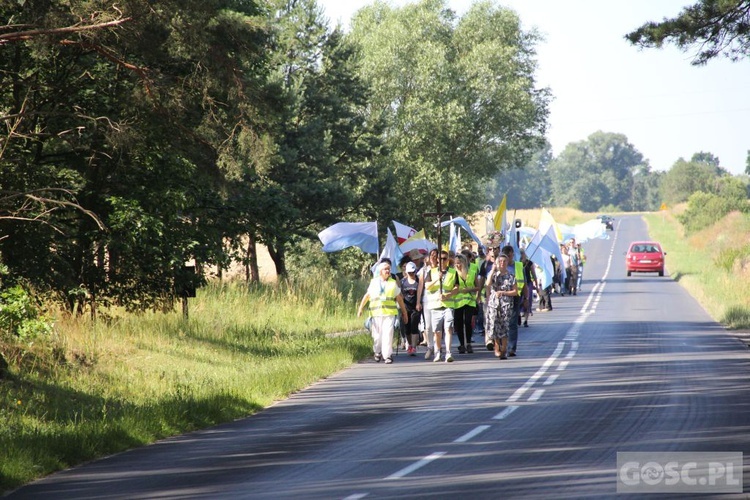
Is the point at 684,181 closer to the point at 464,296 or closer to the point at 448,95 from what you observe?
the point at 448,95

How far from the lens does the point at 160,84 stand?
20.2 meters

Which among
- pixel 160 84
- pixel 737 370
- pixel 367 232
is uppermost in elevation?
pixel 160 84

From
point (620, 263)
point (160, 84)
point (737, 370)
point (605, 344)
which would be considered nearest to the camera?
point (737, 370)

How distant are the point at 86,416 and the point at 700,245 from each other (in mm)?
66559

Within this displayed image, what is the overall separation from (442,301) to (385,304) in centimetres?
103

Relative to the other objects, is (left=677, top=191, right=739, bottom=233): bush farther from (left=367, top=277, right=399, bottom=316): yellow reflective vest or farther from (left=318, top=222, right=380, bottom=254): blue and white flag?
(left=367, top=277, right=399, bottom=316): yellow reflective vest

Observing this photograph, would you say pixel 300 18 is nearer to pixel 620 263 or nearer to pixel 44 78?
pixel 44 78

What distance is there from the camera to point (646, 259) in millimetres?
56031

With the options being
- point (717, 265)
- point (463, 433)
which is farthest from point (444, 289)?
point (717, 265)

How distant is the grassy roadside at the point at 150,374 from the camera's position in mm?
12312

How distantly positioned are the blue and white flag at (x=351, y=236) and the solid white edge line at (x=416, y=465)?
653 inches

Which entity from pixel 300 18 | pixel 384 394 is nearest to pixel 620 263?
pixel 300 18

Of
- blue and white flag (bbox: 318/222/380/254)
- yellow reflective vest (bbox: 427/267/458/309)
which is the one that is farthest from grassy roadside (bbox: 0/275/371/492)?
blue and white flag (bbox: 318/222/380/254)

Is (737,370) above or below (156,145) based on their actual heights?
below
